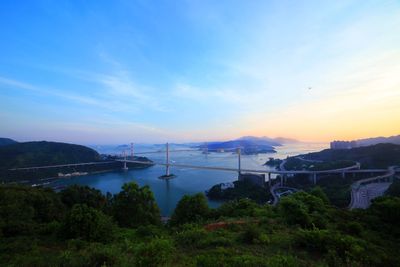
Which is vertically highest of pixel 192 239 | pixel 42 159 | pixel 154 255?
pixel 154 255

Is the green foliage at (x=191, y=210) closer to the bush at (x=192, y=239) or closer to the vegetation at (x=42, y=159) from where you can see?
the bush at (x=192, y=239)

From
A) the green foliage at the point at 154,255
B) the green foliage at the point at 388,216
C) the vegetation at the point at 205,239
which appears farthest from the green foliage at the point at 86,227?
the green foliage at the point at 388,216

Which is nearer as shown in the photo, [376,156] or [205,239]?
[205,239]

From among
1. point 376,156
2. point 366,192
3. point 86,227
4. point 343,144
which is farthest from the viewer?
point 343,144

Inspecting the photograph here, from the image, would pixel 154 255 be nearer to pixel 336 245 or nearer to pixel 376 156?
pixel 336 245

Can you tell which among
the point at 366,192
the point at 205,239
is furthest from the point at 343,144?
the point at 205,239

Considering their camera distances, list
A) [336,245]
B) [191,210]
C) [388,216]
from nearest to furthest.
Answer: [336,245]
[388,216]
[191,210]

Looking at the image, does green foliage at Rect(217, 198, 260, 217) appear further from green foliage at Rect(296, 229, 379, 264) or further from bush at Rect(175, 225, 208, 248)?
green foliage at Rect(296, 229, 379, 264)

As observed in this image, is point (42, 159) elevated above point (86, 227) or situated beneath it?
situated beneath

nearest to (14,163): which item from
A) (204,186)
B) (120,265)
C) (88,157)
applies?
(88,157)
